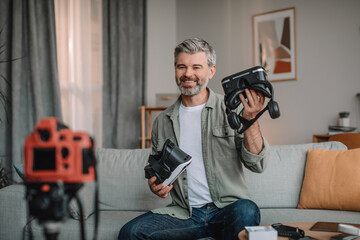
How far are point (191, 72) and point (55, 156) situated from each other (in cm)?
124

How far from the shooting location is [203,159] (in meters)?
1.59

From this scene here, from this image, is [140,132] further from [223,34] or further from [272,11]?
[272,11]

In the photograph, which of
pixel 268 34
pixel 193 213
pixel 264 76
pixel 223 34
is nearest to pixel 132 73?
pixel 223 34

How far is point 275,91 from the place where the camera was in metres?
Answer: 4.05

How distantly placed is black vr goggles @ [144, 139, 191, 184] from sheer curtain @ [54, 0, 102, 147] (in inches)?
101

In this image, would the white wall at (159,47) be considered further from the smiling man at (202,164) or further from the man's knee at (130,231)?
the man's knee at (130,231)

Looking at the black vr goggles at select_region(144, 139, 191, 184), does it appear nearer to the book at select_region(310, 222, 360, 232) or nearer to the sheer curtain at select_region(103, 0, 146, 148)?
the book at select_region(310, 222, 360, 232)

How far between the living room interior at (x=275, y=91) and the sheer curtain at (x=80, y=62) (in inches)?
15.9

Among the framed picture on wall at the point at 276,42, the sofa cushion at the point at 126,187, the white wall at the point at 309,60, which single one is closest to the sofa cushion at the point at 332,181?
the sofa cushion at the point at 126,187

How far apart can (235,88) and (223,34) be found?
3.38m

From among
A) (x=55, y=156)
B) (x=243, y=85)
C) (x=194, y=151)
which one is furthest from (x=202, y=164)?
(x=55, y=156)

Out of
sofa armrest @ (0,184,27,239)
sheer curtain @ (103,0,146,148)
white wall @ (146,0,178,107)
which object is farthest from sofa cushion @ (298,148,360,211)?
white wall @ (146,0,178,107)

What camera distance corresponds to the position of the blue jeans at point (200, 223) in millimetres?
1355

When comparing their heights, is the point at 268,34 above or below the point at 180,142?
above
